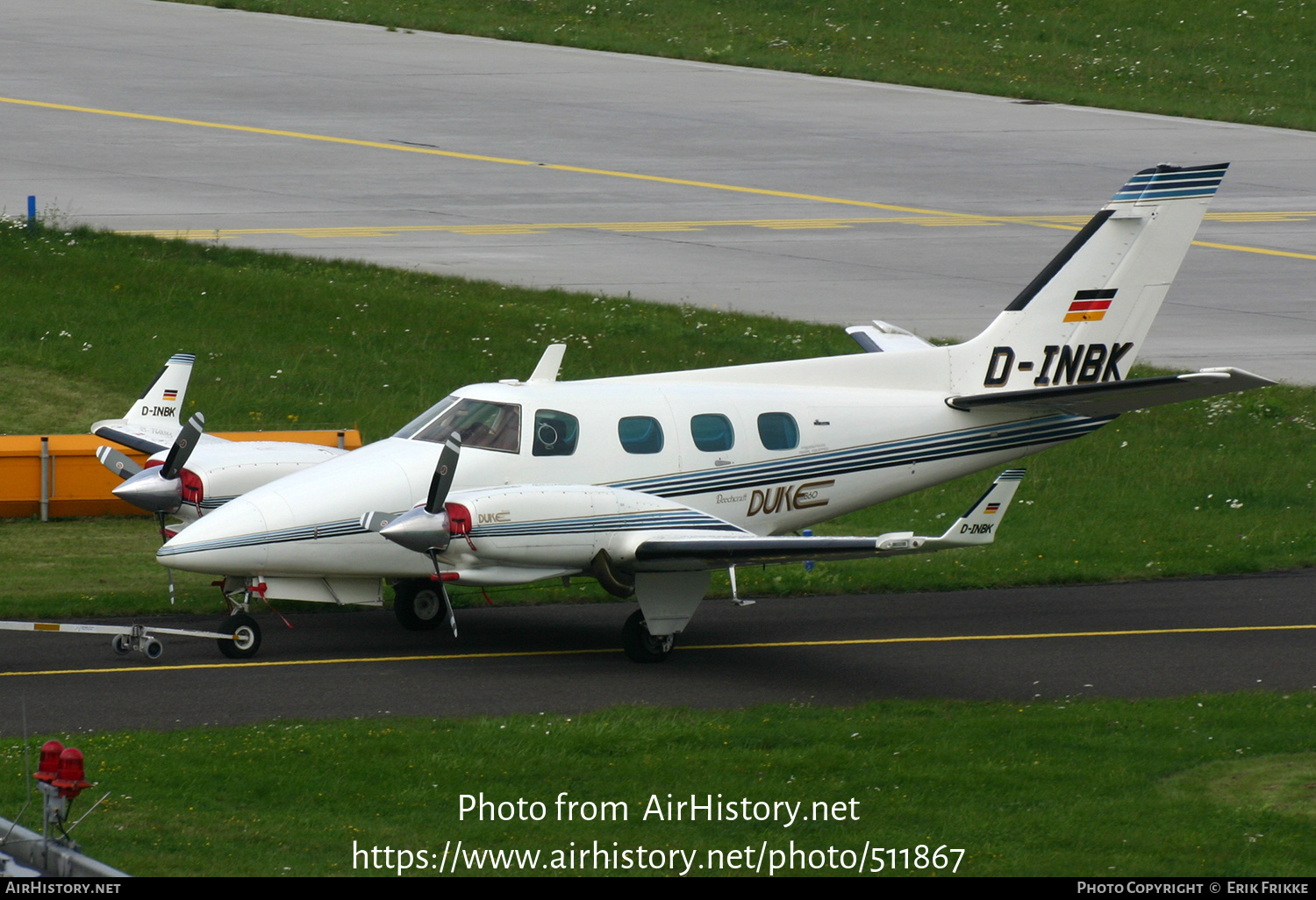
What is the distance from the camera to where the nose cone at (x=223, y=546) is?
52.1 ft

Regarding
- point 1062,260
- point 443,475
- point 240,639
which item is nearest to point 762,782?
point 443,475

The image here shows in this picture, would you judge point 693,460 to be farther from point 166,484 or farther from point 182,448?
point 166,484

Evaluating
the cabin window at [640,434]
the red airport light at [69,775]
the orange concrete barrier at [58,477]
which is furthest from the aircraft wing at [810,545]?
the orange concrete barrier at [58,477]

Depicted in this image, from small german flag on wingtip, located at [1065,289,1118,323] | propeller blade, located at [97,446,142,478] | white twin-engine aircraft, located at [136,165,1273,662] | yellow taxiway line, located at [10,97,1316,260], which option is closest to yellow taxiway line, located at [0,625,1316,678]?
white twin-engine aircraft, located at [136,165,1273,662]

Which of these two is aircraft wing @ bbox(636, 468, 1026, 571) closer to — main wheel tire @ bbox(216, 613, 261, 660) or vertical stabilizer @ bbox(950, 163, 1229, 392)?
main wheel tire @ bbox(216, 613, 261, 660)

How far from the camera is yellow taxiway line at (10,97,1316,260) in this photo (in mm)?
37375

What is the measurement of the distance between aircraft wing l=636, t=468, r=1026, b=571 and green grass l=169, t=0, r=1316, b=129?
41.7 metres

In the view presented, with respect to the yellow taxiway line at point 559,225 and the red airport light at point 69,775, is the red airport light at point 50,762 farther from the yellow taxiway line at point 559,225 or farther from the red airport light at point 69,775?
the yellow taxiway line at point 559,225

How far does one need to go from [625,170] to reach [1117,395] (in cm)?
2669

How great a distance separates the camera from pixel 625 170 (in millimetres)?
43656

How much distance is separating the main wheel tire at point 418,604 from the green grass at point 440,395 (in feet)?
5.35

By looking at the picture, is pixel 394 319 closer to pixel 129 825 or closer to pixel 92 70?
pixel 129 825

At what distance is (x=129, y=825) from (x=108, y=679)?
439 centimetres
